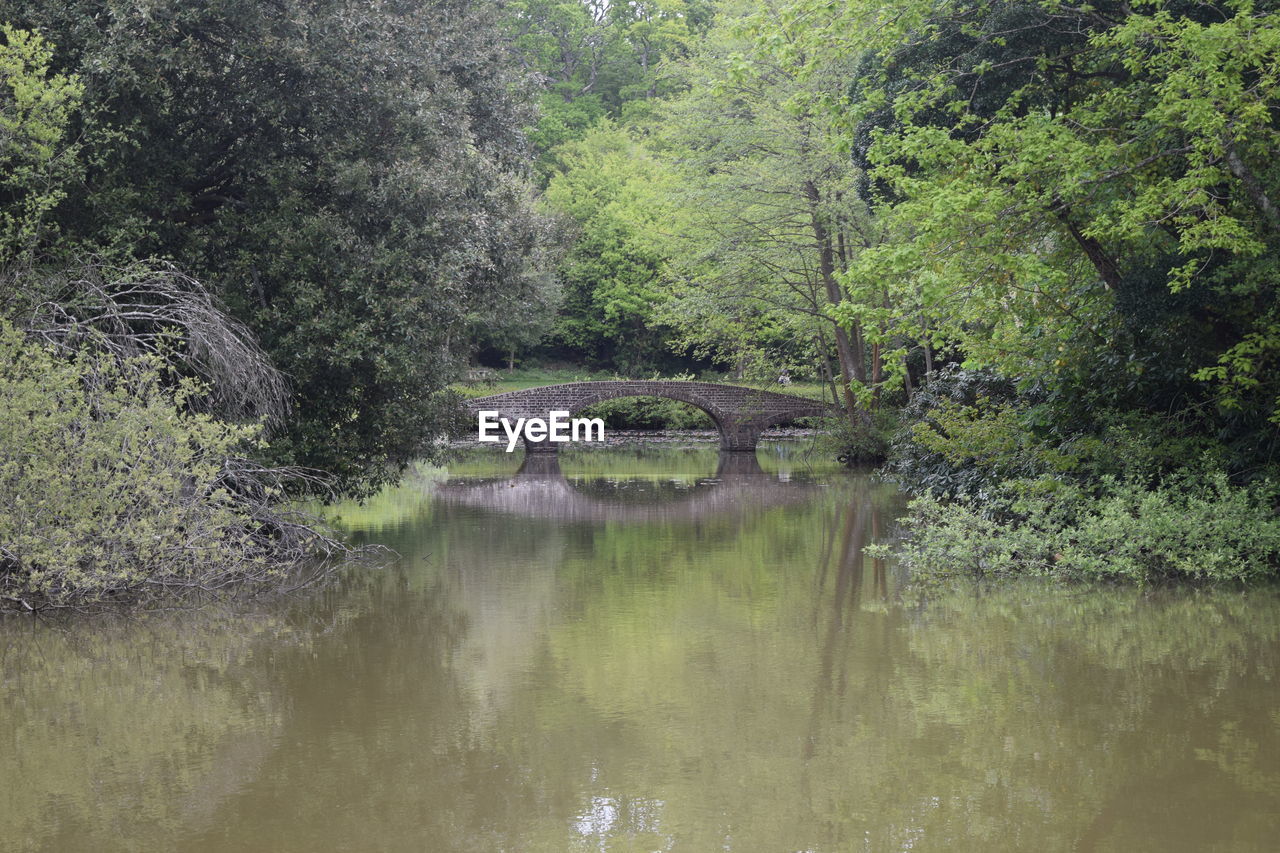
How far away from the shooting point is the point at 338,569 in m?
12.8

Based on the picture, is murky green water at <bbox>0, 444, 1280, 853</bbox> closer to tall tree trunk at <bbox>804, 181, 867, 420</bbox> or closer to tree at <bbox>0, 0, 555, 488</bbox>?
tree at <bbox>0, 0, 555, 488</bbox>

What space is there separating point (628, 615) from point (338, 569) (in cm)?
377

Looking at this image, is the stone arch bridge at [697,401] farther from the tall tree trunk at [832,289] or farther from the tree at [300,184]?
the tree at [300,184]

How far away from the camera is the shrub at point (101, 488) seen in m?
9.83

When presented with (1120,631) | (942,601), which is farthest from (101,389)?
(1120,631)

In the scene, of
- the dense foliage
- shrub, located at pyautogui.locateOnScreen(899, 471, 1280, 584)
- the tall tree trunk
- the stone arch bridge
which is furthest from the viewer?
the stone arch bridge

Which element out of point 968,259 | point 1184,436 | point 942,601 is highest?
point 968,259

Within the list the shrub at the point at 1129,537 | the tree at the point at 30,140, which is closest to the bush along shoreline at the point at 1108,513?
the shrub at the point at 1129,537

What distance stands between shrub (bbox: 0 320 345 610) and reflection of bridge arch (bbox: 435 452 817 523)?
791 cm

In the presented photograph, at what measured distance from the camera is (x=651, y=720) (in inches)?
275

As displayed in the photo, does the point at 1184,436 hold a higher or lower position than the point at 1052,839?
higher

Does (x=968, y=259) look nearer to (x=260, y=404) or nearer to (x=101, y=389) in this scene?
(x=260, y=404)

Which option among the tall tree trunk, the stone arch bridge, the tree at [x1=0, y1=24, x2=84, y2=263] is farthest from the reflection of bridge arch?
the tree at [x1=0, y1=24, x2=84, y2=263]

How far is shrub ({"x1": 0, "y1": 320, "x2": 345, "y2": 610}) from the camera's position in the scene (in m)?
9.83
